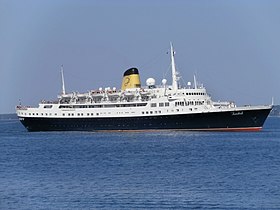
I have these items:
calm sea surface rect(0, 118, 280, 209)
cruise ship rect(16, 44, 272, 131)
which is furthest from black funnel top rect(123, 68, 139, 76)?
calm sea surface rect(0, 118, 280, 209)

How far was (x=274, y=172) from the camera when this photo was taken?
150 ft

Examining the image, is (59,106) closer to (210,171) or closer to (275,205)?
(210,171)

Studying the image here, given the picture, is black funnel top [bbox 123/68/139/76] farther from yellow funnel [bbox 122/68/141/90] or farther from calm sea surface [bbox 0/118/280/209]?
calm sea surface [bbox 0/118/280/209]

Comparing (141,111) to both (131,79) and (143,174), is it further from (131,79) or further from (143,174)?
(143,174)

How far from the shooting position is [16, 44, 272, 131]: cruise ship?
86188mm

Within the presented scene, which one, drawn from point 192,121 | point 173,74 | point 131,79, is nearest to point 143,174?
point 192,121

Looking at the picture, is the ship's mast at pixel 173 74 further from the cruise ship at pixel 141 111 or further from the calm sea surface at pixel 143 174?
the calm sea surface at pixel 143 174

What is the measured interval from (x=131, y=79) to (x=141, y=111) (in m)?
8.84

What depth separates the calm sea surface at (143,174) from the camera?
34812mm

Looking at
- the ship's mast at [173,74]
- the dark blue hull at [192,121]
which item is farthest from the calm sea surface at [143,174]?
the ship's mast at [173,74]

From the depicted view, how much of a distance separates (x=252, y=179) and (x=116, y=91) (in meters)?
53.1

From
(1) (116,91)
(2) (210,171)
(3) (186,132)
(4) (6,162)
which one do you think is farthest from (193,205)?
(1) (116,91)

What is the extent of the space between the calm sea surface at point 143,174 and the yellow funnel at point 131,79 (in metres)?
22.1

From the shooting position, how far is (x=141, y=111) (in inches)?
3526
